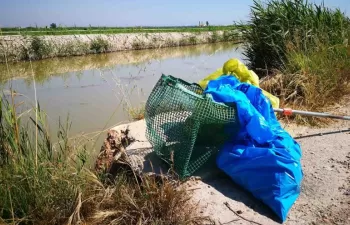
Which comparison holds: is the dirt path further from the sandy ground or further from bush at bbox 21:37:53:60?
bush at bbox 21:37:53:60

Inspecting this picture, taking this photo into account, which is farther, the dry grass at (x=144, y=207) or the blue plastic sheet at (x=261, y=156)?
the blue plastic sheet at (x=261, y=156)

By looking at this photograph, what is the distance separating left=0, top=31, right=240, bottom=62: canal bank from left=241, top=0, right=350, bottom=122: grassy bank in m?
0.80

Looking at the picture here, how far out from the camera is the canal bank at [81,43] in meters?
12.7

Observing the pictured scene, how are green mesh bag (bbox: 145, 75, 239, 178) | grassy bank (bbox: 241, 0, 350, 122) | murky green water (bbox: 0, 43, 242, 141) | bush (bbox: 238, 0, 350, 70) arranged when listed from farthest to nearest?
bush (bbox: 238, 0, 350, 70), murky green water (bbox: 0, 43, 242, 141), grassy bank (bbox: 241, 0, 350, 122), green mesh bag (bbox: 145, 75, 239, 178)

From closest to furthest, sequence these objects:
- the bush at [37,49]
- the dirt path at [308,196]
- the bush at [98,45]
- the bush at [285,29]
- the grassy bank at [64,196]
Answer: the grassy bank at [64,196] < the dirt path at [308,196] < the bush at [285,29] < the bush at [37,49] < the bush at [98,45]

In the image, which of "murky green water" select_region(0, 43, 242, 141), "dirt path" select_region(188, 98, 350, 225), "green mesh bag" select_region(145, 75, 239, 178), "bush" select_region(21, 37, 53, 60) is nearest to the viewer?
"dirt path" select_region(188, 98, 350, 225)

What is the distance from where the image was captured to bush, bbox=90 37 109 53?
16328mm

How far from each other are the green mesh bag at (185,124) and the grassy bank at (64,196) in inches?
13.1

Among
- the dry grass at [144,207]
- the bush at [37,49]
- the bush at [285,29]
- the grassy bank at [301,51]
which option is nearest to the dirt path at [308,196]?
the dry grass at [144,207]

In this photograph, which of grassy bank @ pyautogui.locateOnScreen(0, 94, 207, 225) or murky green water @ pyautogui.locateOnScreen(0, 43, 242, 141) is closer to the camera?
grassy bank @ pyautogui.locateOnScreen(0, 94, 207, 225)

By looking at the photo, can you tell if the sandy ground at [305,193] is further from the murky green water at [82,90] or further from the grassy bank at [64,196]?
the murky green water at [82,90]

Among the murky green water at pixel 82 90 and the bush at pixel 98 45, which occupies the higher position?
the bush at pixel 98 45

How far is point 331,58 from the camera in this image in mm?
5004

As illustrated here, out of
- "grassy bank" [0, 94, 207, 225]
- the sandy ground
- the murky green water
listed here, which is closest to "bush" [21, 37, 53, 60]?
the murky green water
